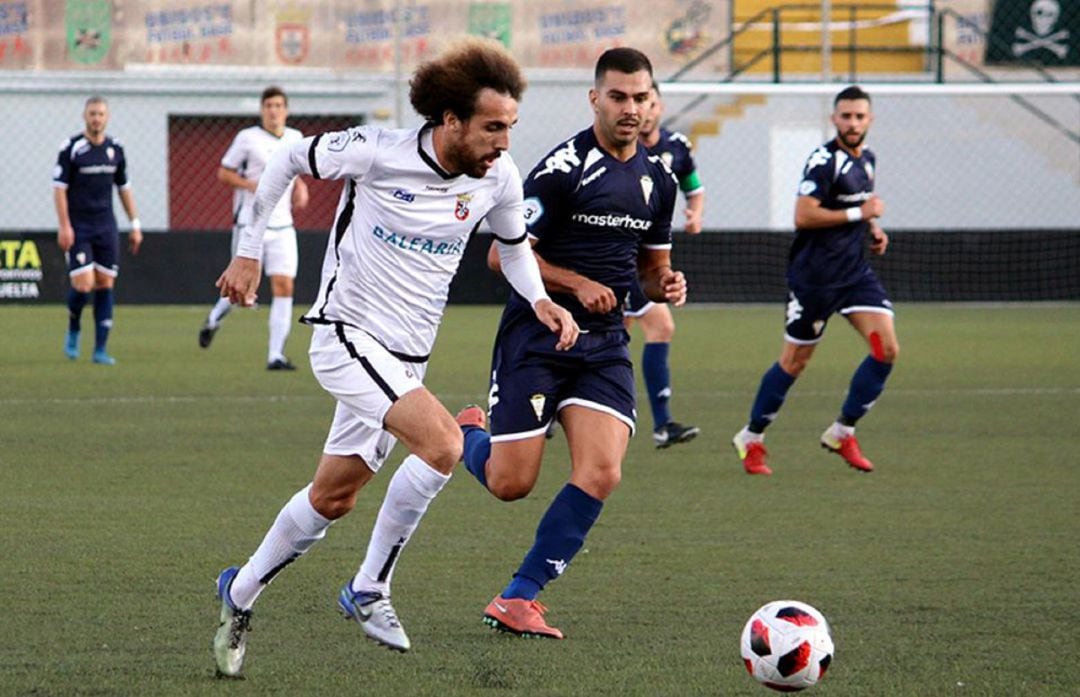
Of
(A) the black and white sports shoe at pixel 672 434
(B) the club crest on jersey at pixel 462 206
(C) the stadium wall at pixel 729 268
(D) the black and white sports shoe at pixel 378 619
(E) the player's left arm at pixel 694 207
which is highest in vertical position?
(B) the club crest on jersey at pixel 462 206

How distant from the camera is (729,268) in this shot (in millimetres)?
24219

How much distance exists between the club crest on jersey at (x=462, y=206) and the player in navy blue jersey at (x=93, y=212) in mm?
10714

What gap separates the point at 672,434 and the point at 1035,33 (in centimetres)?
1702

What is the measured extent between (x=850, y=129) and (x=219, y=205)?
61.6 ft

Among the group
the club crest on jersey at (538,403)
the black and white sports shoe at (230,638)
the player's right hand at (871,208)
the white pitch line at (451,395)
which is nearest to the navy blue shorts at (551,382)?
the club crest on jersey at (538,403)

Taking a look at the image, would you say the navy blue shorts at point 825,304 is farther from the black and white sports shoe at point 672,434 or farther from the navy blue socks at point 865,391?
the black and white sports shoe at point 672,434

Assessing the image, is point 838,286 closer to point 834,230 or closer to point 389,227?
point 834,230

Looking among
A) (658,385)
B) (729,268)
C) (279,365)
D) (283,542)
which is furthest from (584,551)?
(729,268)

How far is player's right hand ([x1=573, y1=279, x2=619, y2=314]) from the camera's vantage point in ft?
20.9

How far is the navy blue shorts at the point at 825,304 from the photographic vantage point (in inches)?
399

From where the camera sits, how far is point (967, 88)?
77.7ft

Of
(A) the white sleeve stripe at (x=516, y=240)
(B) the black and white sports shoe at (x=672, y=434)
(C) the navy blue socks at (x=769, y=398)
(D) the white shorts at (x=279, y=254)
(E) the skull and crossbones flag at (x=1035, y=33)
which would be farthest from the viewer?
(E) the skull and crossbones flag at (x=1035, y=33)

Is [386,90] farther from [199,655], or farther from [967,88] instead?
[199,655]

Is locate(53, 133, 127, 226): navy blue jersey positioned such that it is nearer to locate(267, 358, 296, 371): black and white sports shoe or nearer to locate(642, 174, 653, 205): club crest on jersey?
locate(267, 358, 296, 371): black and white sports shoe
